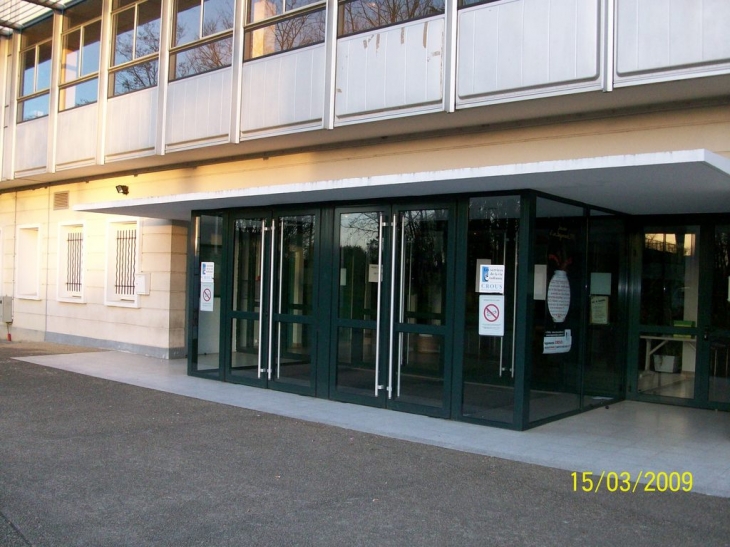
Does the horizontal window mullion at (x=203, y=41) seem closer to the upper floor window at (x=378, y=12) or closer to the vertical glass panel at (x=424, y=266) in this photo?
the upper floor window at (x=378, y=12)

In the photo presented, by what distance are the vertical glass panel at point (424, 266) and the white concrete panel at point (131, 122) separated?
22.2 feet

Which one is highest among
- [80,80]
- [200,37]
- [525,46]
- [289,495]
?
[200,37]

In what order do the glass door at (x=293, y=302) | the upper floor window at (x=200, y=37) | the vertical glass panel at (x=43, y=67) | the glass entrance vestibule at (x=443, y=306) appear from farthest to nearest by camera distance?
the vertical glass panel at (x=43, y=67)
the upper floor window at (x=200, y=37)
the glass door at (x=293, y=302)
the glass entrance vestibule at (x=443, y=306)

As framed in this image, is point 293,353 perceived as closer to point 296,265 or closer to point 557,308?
point 296,265

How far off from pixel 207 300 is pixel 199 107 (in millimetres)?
3567

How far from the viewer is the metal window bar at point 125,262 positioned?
1491cm

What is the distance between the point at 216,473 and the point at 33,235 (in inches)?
577

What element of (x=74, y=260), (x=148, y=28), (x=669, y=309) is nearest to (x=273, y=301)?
(x=669, y=309)

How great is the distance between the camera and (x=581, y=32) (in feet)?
27.0

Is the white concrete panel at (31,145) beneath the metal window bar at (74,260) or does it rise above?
above

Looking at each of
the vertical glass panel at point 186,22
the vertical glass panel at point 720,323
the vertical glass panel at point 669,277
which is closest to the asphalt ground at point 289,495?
the vertical glass panel at point 720,323

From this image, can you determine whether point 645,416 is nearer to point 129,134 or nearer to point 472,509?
point 472,509

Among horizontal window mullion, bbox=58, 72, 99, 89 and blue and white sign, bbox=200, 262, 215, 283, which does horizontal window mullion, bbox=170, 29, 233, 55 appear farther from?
blue and white sign, bbox=200, 262, 215, 283
